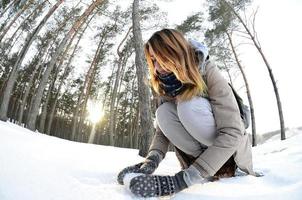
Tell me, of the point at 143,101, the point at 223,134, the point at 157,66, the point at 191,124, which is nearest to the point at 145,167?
the point at 191,124

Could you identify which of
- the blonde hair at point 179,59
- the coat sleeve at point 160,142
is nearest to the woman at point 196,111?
the blonde hair at point 179,59

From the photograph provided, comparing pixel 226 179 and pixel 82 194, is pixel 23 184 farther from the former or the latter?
pixel 226 179

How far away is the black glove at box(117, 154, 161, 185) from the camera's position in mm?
1617

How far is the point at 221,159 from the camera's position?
1.51 metres

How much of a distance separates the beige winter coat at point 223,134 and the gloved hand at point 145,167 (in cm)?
32

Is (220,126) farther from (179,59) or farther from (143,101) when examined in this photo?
(143,101)

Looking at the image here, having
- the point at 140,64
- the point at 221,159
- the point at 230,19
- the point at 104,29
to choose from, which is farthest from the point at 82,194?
the point at 104,29

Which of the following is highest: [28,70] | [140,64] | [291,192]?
[28,70]

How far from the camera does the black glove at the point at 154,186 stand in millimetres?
1312

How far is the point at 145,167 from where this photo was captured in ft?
5.74

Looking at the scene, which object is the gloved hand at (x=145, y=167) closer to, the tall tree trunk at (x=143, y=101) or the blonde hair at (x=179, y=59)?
the blonde hair at (x=179, y=59)

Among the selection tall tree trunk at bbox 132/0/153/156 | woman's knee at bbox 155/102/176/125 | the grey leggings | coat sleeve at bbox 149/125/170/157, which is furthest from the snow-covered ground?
tall tree trunk at bbox 132/0/153/156

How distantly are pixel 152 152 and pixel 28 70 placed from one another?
27.1 meters

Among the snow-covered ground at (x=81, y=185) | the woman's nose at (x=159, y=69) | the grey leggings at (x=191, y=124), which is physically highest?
the woman's nose at (x=159, y=69)
